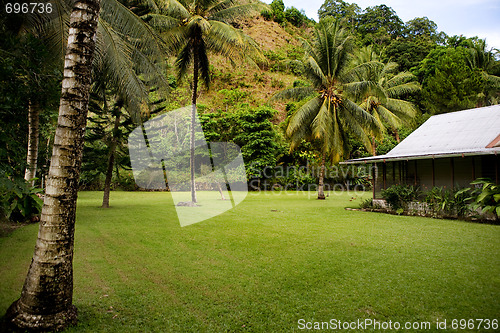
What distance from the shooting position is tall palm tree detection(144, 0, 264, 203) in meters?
11.5

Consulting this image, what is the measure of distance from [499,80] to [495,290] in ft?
97.4

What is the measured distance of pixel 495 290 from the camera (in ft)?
12.3

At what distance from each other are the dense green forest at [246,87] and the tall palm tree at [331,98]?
118mm

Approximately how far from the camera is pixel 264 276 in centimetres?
427

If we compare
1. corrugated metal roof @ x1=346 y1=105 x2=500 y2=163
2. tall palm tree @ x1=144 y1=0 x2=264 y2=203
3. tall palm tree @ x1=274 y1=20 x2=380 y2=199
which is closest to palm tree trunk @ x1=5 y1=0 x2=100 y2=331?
tall palm tree @ x1=144 y1=0 x2=264 y2=203

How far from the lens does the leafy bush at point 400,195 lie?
1142 cm

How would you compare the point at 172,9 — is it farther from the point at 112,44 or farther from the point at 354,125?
the point at 354,125

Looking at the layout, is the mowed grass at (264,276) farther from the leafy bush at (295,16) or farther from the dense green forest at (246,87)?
the leafy bush at (295,16)

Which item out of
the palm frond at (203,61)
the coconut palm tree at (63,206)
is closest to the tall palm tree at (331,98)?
the palm frond at (203,61)

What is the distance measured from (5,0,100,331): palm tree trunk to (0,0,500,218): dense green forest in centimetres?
152

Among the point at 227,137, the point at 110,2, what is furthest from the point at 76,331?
the point at 227,137

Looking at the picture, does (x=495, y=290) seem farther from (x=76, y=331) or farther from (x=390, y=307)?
(x=76, y=331)

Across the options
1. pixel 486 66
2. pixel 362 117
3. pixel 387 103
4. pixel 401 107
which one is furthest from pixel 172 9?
pixel 486 66

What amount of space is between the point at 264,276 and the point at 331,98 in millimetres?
14700
